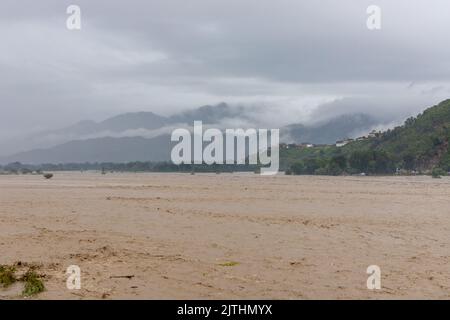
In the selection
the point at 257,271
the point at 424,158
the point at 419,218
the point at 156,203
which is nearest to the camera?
the point at 257,271

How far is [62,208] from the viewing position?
38688 millimetres

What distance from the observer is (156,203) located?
43031mm

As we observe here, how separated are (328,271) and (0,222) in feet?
64.3

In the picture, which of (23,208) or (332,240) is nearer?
(332,240)

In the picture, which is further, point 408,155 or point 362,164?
point 408,155

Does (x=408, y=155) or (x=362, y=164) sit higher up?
(x=408, y=155)

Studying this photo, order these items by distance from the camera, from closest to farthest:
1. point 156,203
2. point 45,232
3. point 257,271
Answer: point 257,271 < point 45,232 < point 156,203

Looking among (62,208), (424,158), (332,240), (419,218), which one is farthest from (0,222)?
(424,158)

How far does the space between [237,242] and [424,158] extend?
107008mm

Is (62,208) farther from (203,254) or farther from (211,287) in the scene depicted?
(211,287)
